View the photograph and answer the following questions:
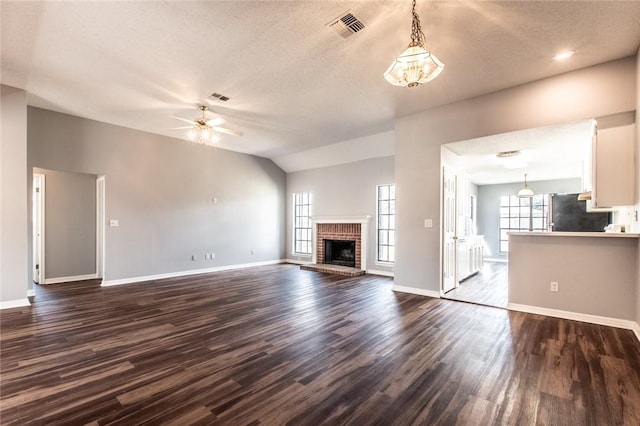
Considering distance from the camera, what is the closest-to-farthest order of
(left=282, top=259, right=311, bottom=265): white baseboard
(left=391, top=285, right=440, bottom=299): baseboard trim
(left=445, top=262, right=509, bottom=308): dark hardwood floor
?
(left=445, top=262, right=509, bottom=308): dark hardwood floor → (left=391, top=285, right=440, bottom=299): baseboard trim → (left=282, top=259, right=311, bottom=265): white baseboard

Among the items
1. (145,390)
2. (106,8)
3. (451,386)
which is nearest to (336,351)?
(451,386)

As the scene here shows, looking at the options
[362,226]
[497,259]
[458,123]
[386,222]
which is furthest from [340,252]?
[497,259]

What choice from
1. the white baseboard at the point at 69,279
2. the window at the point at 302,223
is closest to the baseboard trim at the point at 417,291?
the window at the point at 302,223

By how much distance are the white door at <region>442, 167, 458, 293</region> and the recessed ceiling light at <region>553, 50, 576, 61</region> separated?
200 cm

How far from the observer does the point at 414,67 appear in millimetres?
2391

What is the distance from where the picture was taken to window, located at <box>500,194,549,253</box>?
893cm

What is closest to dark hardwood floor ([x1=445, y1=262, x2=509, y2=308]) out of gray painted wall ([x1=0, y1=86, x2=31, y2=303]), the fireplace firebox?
the fireplace firebox

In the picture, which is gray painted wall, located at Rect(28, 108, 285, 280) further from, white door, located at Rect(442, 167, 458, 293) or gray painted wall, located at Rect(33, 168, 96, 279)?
white door, located at Rect(442, 167, 458, 293)

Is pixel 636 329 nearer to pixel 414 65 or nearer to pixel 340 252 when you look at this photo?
pixel 414 65

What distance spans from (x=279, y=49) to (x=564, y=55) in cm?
321

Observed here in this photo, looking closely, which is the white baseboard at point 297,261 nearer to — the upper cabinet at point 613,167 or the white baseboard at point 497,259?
the white baseboard at point 497,259

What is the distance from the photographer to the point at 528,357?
2664 millimetres

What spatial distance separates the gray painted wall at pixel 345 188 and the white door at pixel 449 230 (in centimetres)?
180

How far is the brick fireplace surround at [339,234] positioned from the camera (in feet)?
24.6
